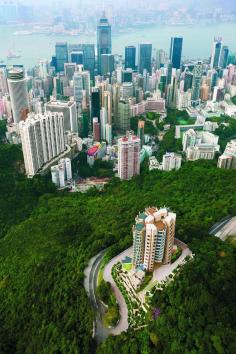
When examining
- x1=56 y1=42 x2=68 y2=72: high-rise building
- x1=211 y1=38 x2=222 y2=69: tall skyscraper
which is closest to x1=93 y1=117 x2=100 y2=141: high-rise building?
x1=56 y1=42 x2=68 y2=72: high-rise building

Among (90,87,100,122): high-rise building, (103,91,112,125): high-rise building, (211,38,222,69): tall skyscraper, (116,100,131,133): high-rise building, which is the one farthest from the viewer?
(211,38,222,69): tall skyscraper

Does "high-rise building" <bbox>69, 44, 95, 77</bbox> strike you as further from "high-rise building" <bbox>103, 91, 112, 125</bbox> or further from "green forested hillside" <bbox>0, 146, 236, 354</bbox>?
"green forested hillside" <bbox>0, 146, 236, 354</bbox>

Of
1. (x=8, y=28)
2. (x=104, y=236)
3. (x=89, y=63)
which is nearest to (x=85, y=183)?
(x=104, y=236)

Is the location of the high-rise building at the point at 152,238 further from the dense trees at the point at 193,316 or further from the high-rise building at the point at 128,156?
the high-rise building at the point at 128,156

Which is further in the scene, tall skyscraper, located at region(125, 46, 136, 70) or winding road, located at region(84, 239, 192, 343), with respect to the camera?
tall skyscraper, located at region(125, 46, 136, 70)

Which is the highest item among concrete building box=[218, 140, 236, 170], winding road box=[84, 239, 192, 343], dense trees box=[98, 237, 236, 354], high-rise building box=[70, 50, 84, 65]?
high-rise building box=[70, 50, 84, 65]

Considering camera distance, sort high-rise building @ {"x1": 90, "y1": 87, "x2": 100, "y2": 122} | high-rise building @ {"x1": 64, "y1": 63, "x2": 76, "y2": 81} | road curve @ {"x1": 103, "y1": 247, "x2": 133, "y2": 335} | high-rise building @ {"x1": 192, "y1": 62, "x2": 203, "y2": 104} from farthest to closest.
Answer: high-rise building @ {"x1": 64, "y1": 63, "x2": 76, "y2": 81} < high-rise building @ {"x1": 192, "y1": 62, "x2": 203, "y2": 104} < high-rise building @ {"x1": 90, "y1": 87, "x2": 100, "y2": 122} < road curve @ {"x1": 103, "y1": 247, "x2": 133, "y2": 335}
